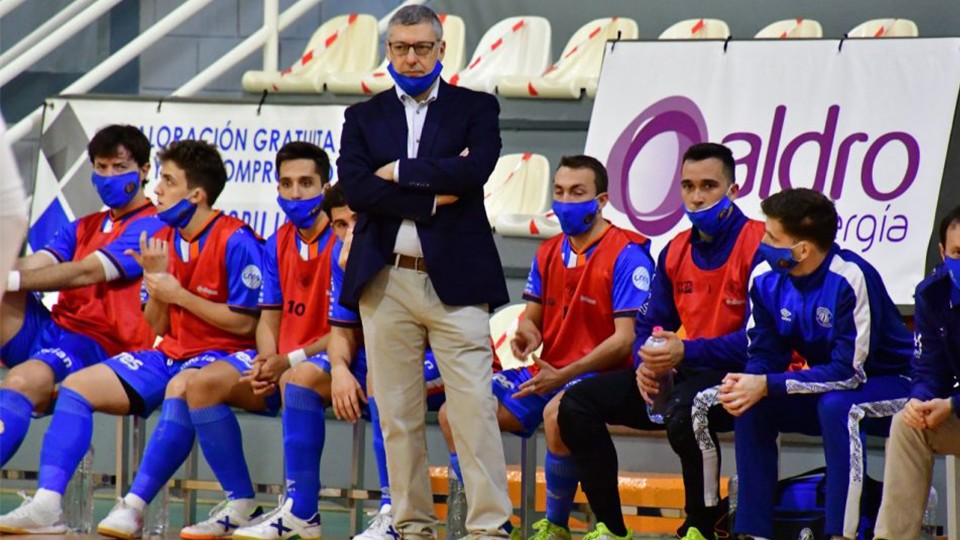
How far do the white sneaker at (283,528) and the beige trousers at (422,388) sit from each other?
628mm

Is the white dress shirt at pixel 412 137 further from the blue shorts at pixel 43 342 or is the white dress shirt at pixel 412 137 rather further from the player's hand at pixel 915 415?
the blue shorts at pixel 43 342

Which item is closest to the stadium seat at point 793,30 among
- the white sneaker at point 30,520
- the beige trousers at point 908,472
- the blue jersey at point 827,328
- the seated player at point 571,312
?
the seated player at point 571,312

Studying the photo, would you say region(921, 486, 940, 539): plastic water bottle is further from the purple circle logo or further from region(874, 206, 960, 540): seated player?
the purple circle logo

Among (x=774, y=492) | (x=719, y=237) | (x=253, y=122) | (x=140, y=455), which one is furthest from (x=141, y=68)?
(x=774, y=492)

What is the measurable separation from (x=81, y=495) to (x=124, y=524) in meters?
0.47

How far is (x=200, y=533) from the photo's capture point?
6.23 m

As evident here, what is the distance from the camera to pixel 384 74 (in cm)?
862

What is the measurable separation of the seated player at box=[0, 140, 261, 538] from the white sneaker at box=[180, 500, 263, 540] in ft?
0.72

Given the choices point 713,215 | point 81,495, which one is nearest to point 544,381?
point 713,215

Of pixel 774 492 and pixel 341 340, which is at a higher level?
pixel 341 340

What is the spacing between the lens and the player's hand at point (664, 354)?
552 cm

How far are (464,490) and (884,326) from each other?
65.0 inches

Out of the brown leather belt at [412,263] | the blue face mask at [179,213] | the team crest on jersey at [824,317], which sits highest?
the blue face mask at [179,213]

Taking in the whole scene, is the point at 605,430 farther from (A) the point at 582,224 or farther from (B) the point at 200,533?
(B) the point at 200,533
